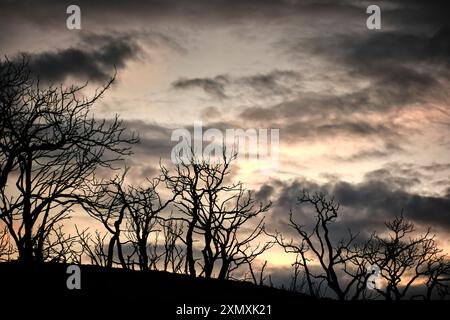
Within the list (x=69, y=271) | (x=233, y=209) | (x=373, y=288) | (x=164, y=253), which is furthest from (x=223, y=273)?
(x=69, y=271)

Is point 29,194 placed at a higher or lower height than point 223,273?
higher

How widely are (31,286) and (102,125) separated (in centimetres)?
836

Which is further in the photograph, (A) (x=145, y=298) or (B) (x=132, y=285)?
(B) (x=132, y=285)

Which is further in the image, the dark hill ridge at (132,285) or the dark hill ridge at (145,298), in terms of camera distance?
the dark hill ridge at (132,285)

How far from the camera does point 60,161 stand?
21.4 metres

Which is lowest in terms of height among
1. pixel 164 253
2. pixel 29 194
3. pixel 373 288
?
pixel 373 288

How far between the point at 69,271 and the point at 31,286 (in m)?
1.22

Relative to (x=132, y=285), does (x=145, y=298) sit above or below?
below

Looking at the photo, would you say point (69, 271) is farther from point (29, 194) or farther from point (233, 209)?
point (233, 209)

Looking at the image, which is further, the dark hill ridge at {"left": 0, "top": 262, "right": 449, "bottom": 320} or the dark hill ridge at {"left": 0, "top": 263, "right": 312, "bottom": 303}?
the dark hill ridge at {"left": 0, "top": 263, "right": 312, "bottom": 303}
